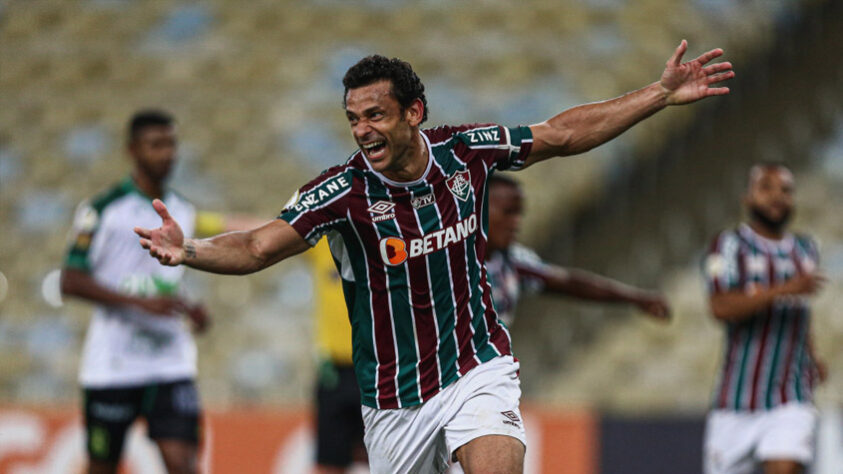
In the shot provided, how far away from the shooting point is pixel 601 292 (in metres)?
7.63

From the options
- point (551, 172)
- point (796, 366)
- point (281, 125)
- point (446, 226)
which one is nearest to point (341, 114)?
point (281, 125)

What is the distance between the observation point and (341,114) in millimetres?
14375

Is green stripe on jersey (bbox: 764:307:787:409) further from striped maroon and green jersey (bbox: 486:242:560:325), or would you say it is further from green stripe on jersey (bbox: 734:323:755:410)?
striped maroon and green jersey (bbox: 486:242:560:325)

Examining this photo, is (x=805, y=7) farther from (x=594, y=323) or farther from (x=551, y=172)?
(x=594, y=323)

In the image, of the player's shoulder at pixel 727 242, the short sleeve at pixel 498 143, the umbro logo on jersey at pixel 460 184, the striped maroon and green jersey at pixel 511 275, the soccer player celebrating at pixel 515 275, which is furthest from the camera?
the player's shoulder at pixel 727 242

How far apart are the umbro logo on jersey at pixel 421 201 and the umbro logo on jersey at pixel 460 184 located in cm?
10

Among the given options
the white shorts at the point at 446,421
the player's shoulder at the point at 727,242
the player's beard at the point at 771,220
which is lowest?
the white shorts at the point at 446,421

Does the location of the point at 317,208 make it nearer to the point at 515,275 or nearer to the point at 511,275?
the point at 511,275

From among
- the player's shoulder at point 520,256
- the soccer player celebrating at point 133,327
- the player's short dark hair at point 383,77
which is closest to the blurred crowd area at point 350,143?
the player's shoulder at point 520,256

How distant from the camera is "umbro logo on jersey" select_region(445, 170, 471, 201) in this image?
4.84 m

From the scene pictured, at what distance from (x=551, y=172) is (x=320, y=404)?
19.7 feet

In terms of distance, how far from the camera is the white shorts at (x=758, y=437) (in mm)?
7250

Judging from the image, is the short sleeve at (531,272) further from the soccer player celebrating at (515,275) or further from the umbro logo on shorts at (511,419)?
the umbro logo on shorts at (511,419)

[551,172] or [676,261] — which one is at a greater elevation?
[551,172]
